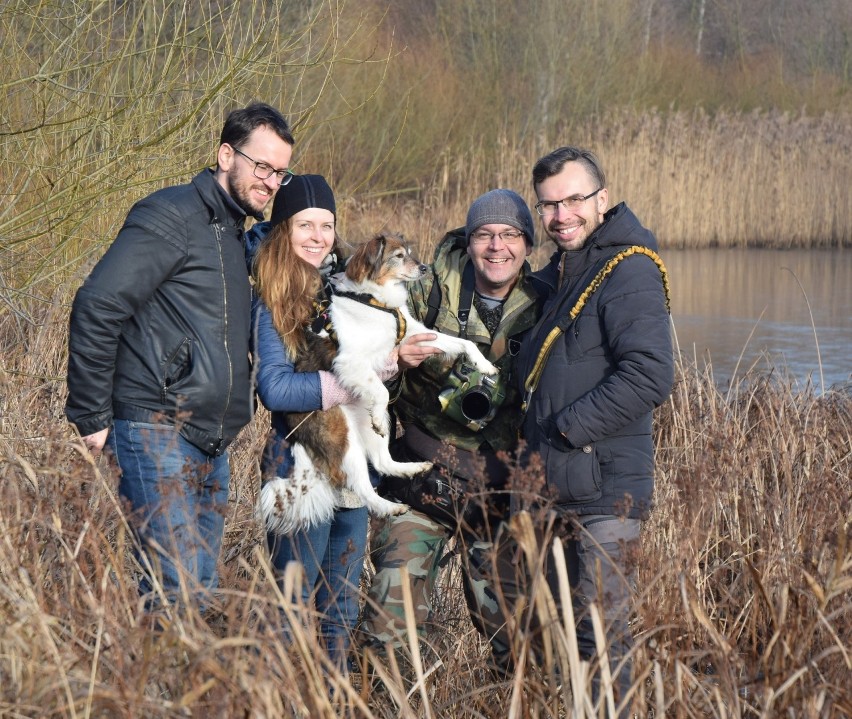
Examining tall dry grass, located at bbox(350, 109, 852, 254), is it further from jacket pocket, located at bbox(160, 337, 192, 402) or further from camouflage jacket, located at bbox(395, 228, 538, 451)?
jacket pocket, located at bbox(160, 337, 192, 402)

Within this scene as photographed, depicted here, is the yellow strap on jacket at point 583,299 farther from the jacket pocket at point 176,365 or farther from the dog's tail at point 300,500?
the jacket pocket at point 176,365

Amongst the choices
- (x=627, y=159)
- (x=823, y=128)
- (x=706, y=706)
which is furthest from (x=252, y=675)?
(x=823, y=128)

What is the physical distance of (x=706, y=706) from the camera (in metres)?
2.68

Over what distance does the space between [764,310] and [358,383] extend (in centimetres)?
506

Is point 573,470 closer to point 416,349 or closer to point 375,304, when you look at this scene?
point 416,349

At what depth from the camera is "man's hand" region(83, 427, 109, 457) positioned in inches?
118

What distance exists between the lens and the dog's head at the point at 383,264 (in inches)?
166

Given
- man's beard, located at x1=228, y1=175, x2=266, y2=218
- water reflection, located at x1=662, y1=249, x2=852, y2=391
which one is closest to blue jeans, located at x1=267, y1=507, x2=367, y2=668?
man's beard, located at x1=228, y1=175, x2=266, y2=218

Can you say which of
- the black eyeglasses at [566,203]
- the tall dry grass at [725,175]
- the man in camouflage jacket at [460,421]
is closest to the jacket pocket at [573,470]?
the man in camouflage jacket at [460,421]

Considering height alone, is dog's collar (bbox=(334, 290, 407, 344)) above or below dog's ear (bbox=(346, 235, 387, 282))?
below

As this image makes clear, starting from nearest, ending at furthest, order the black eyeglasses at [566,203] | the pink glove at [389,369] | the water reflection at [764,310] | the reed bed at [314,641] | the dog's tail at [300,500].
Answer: the reed bed at [314,641]
the black eyeglasses at [566,203]
the dog's tail at [300,500]
the pink glove at [389,369]
the water reflection at [764,310]

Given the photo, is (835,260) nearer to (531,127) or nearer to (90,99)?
(531,127)

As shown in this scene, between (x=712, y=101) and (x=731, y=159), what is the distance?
776 cm

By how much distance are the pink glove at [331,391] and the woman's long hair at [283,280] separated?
6.8 inches
